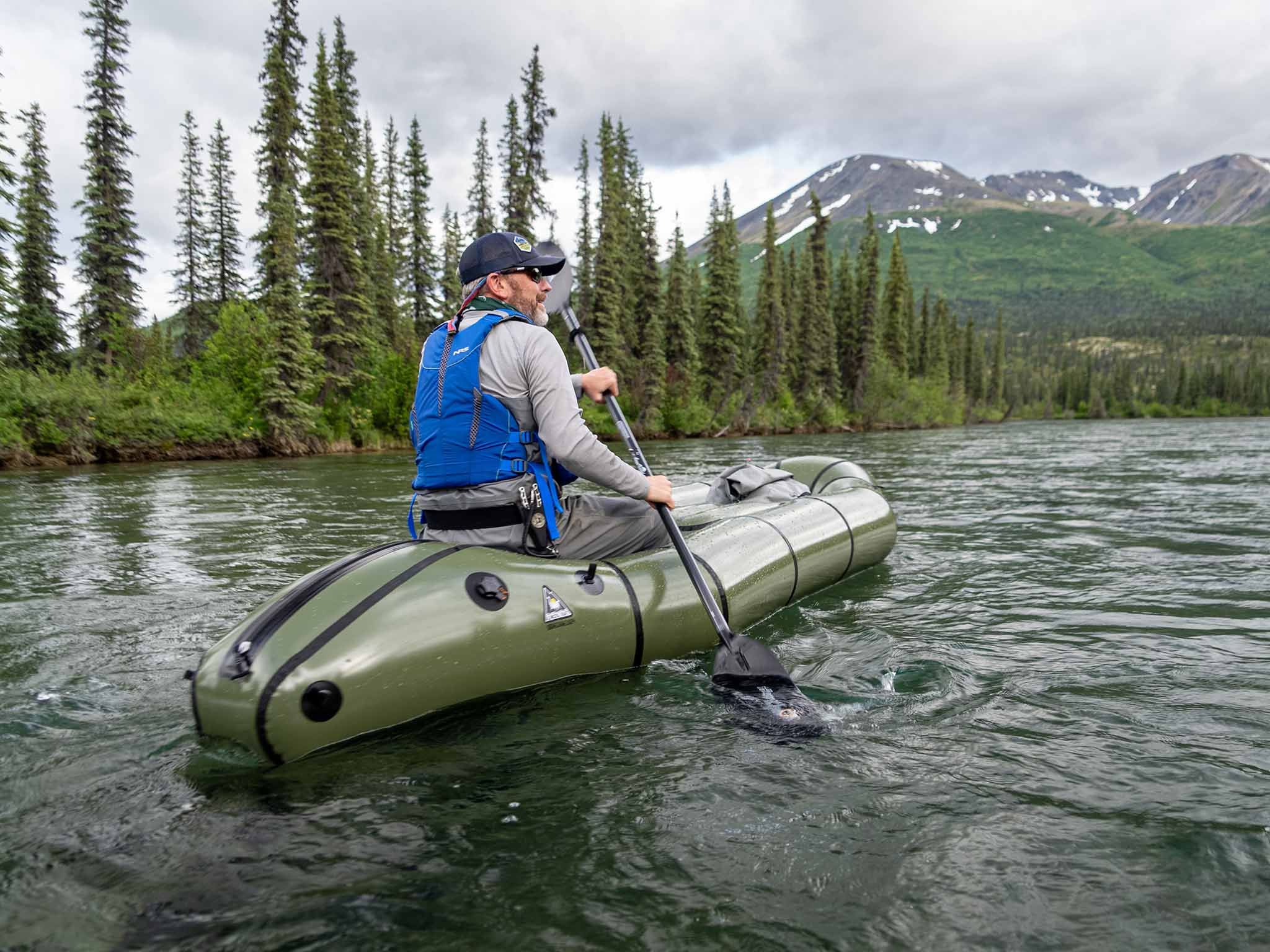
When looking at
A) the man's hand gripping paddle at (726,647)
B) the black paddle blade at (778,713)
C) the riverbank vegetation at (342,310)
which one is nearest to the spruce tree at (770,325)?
the riverbank vegetation at (342,310)

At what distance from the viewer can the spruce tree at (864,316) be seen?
5675 cm

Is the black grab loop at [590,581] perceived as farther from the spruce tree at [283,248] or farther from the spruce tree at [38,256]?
the spruce tree at [38,256]

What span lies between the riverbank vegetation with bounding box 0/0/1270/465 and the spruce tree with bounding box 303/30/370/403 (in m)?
0.09

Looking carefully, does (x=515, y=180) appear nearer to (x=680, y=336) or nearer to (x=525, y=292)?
(x=680, y=336)

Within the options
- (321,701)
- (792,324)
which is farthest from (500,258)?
(792,324)

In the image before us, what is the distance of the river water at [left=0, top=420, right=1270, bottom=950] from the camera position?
2.32m

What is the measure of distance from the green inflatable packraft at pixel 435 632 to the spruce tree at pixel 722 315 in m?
41.6

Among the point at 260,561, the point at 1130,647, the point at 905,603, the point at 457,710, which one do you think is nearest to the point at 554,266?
the point at 457,710

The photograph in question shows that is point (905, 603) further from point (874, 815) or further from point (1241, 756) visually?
point (874, 815)

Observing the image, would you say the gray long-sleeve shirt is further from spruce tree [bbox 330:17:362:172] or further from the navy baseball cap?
spruce tree [bbox 330:17:362:172]

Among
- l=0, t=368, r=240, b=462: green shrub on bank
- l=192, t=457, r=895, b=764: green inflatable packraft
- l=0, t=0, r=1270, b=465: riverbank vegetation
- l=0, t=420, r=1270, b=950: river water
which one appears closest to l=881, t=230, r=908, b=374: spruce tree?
l=0, t=0, r=1270, b=465: riverbank vegetation

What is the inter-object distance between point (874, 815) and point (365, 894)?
1756 mm

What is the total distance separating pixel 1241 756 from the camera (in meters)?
3.34

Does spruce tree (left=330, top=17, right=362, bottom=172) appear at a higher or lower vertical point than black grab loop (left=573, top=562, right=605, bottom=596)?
higher
